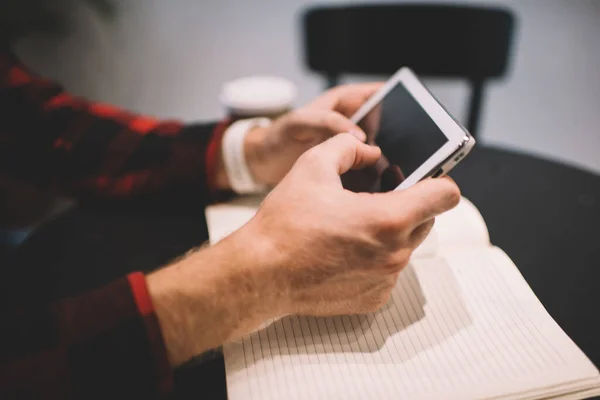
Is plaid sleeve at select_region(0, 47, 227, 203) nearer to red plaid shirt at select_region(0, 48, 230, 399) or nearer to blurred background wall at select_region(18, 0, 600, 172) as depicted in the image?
red plaid shirt at select_region(0, 48, 230, 399)

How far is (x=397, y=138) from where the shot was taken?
18.0 inches

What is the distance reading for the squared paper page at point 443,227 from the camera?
47cm

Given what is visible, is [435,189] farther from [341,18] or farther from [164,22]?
[164,22]

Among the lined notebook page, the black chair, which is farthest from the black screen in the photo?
the black chair

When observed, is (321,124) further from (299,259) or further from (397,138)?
(299,259)

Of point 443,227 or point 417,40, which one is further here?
point 417,40

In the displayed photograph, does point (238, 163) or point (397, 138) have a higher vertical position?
point (397, 138)

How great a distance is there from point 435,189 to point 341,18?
0.75m

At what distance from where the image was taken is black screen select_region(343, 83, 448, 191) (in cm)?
40

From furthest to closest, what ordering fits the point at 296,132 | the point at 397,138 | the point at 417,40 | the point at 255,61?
the point at 255,61 → the point at 417,40 → the point at 296,132 → the point at 397,138

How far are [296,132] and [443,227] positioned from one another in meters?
0.22

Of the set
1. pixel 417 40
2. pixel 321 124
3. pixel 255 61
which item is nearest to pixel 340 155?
pixel 321 124

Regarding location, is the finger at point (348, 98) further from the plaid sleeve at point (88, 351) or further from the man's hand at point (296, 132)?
the plaid sleeve at point (88, 351)

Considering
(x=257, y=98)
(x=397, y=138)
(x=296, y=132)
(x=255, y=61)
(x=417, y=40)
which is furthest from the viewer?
(x=255, y=61)
